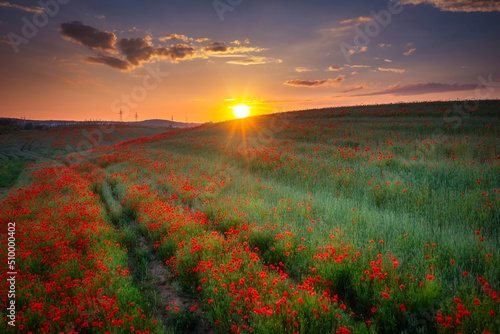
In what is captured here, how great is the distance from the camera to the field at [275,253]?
351 centimetres

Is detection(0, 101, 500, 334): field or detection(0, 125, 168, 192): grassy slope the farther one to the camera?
detection(0, 125, 168, 192): grassy slope

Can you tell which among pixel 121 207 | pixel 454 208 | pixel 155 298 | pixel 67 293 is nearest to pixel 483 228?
pixel 454 208

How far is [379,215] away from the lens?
6234 mm

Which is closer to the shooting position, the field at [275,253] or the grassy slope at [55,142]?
the field at [275,253]

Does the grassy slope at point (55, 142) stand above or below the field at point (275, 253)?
above

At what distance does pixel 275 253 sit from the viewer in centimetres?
520

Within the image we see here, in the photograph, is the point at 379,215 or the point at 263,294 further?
the point at 379,215

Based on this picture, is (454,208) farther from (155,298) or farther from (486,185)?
(155,298)

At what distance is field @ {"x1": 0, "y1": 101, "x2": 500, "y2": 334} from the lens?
11.5 feet

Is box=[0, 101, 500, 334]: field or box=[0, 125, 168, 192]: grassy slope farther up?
box=[0, 125, 168, 192]: grassy slope

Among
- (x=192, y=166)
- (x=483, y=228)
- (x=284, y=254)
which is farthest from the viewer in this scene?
(x=192, y=166)

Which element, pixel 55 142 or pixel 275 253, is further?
pixel 55 142

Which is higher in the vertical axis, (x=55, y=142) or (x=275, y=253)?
(x=55, y=142)

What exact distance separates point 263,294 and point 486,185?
26.4ft
